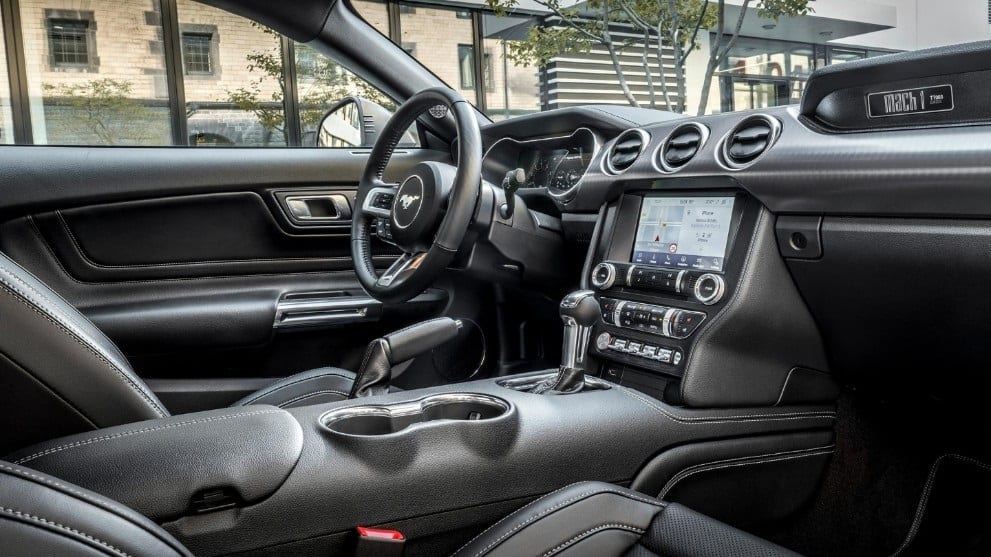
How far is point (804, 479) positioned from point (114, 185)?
176cm

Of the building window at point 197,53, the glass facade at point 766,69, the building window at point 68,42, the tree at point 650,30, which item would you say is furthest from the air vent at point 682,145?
the building window at point 68,42

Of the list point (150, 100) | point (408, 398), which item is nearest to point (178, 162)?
point (408, 398)

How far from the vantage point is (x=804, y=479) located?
59.4 inches

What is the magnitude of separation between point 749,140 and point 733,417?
1.62 ft

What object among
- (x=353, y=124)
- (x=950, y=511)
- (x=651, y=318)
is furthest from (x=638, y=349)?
(x=353, y=124)

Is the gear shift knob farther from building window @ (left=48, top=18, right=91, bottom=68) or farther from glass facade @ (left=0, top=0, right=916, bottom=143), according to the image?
building window @ (left=48, top=18, right=91, bottom=68)

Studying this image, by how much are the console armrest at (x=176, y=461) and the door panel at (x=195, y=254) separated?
117 cm

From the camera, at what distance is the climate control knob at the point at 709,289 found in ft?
4.70

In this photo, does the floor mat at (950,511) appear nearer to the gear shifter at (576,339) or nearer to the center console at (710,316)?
the center console at (710,316)

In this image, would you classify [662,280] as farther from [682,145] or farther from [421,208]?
[421,208]

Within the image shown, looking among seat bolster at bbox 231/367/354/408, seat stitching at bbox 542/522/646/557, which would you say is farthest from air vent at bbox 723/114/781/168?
seat bolster at bbox 231/367/354/408

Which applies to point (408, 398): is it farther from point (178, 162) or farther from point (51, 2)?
point (51, 2)

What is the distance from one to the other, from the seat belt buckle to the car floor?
31.1 inches

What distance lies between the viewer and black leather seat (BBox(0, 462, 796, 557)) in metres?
0.65
